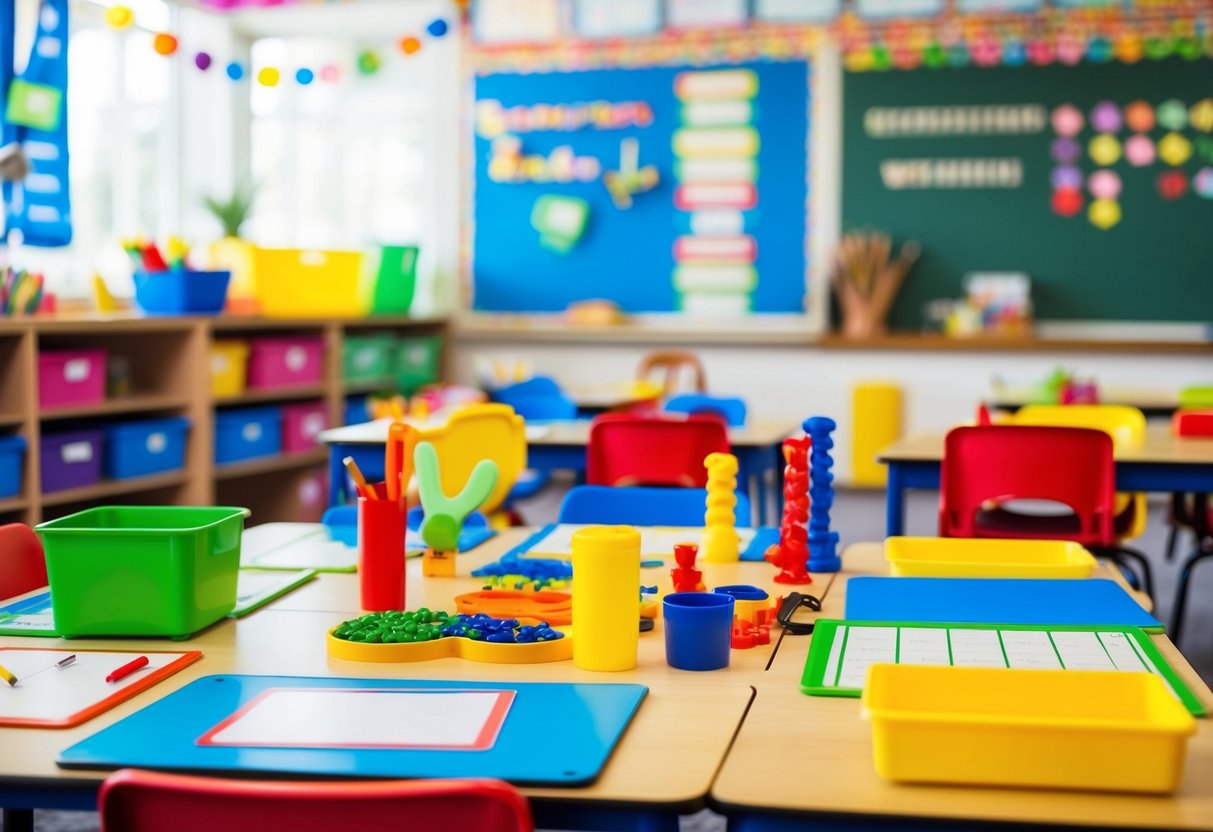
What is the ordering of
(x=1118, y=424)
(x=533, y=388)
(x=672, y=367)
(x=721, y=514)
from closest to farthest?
(x=721, y=514) < (x=1118, y=424) < (x=533, y=388) < (x=672, y=367)

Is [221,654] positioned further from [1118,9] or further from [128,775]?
[1118,9]

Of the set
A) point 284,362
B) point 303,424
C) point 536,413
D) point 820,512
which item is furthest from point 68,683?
point 303,424

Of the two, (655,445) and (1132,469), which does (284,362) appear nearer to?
(655,445)

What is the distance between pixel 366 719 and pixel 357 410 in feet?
17.2

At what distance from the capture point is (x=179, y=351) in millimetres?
5266

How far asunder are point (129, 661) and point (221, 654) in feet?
0.33

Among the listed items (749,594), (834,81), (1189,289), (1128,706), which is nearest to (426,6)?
(834,81)

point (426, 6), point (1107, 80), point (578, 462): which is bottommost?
point (578, 462)

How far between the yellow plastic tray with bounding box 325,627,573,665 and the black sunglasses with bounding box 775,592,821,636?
10.5 inches

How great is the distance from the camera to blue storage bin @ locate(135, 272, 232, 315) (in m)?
5.21

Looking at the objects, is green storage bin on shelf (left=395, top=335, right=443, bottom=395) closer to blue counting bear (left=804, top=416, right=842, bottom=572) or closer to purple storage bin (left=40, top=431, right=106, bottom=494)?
purple storage bin (left=40, top=431, right=106, bottom=494)

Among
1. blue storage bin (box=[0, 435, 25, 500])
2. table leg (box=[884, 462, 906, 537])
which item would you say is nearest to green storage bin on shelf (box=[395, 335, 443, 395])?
blue storage bin (box=[0, 435, 25, 500])

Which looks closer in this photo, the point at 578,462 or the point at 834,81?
the point at 578,462

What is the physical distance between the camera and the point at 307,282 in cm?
612
